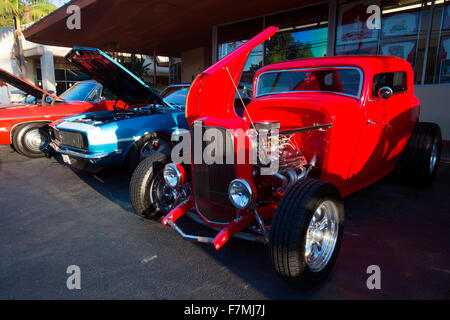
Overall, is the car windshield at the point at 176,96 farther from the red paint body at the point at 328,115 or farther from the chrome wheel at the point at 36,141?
the chrome wheel at the point at 36,141

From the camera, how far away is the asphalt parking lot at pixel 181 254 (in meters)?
2.24

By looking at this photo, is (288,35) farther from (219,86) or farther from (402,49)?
(219,86)

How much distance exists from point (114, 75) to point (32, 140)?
9.25 feet

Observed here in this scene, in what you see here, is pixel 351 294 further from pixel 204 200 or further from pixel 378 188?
pixel 378 188

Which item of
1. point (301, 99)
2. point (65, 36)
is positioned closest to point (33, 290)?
point (301, 99)

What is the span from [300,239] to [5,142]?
21.4 feet

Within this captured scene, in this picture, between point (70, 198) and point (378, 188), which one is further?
point (378, 188)

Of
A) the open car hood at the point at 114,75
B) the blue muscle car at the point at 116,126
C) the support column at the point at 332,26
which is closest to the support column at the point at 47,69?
the open car hood at the point at 114,75

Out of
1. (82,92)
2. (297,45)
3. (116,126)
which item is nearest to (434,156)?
(116,126)

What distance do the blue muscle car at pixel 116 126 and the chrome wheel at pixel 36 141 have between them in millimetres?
1441

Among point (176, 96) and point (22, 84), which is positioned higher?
point (22, 84)

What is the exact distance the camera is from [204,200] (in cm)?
278

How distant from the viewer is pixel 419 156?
4.16m

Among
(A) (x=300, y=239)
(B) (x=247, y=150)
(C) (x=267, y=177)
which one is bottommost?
(A) (x=300, y=239)
